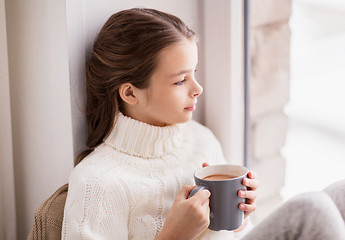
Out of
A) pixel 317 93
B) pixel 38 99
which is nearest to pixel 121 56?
pixel 38 99

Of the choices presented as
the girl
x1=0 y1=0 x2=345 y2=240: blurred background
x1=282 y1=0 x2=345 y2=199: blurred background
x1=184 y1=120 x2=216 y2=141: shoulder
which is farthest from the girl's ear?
x1=282 y1=0 x2=345 y2=199: blurred background

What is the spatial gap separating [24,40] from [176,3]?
0.43 m

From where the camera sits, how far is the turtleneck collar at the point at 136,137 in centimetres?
94

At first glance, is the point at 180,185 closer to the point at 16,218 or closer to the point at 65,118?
the point at 65,118

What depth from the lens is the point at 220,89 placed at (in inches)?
47.7

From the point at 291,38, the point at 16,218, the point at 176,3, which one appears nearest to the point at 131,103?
the point at 176,3

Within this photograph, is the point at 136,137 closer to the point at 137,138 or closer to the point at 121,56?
the point at 137,138

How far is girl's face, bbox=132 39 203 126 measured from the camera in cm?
91

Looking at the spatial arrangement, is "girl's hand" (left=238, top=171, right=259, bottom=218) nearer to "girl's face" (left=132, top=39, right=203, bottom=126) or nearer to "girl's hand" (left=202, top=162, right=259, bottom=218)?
"girl's hand" (left=202, top=162, right=259, bottom=218)

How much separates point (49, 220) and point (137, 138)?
0.27 meters

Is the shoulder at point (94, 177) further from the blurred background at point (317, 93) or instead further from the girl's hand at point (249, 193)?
the blurred background at point (317, 93)

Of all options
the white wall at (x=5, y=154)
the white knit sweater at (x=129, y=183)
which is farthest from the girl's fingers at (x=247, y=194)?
the white wall at (x=5, y=154)

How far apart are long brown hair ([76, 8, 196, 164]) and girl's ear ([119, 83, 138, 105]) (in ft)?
0.04

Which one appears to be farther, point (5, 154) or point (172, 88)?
point (5, 154)
